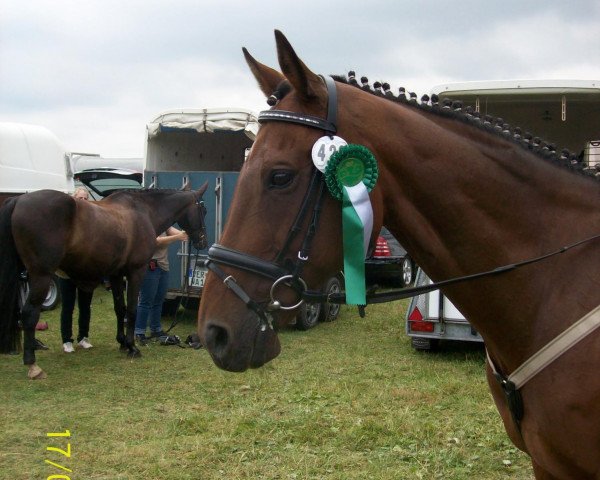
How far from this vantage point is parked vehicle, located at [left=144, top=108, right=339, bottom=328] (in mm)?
9164

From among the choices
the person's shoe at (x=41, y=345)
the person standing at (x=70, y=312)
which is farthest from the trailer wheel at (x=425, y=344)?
the person's shoe at (x=41, y=345)

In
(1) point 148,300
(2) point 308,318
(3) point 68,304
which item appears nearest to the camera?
(3) point 68,304

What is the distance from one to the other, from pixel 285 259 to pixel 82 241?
5.98m

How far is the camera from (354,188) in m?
1.91

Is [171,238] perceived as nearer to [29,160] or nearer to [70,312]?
[70,312]

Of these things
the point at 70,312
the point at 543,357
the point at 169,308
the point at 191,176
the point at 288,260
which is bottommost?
the point at 169,308

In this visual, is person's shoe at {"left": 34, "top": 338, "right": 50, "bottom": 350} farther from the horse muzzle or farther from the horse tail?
the horse muzzle

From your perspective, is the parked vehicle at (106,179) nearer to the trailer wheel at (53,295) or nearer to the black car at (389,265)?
the trailer wheel at (53,295)

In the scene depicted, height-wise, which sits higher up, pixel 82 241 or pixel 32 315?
pixel 82 241

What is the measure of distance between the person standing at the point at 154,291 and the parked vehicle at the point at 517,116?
364 centimetres

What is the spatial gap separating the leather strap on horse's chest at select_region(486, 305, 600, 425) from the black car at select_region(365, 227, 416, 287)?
33.7 ft

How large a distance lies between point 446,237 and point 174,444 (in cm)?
334

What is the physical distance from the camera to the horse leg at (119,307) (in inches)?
321

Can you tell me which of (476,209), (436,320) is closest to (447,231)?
(476,209)
